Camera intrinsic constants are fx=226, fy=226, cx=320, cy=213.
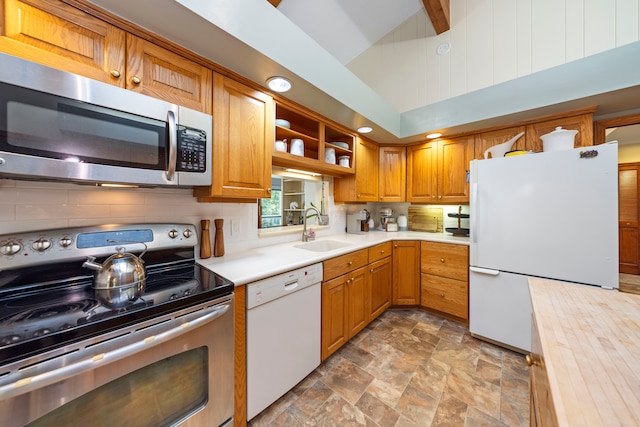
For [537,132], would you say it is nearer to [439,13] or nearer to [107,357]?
[439,13]

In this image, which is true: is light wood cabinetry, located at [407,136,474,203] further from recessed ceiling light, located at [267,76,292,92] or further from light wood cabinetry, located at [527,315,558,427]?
light wood cabinetry, located at [527,315,558,427]

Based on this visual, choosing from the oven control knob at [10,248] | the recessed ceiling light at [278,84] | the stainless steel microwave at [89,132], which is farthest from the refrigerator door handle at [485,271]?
the oven control knob at [10,248]

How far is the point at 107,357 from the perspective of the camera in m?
0.74

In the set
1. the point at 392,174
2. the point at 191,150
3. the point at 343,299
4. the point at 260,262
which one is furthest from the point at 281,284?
the point at 392,174

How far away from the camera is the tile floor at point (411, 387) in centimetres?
132

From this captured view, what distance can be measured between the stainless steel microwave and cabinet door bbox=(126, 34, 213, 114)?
110 millimetres

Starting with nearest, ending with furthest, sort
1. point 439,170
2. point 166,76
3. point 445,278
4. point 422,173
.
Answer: point 166,76 → point 445,278 → point 439,170 → point 422,173

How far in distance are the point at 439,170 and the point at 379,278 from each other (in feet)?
4.95

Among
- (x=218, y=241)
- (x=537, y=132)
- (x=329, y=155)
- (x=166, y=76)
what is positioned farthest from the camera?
(x=329, y=155)

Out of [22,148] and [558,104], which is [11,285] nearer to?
[22,148]

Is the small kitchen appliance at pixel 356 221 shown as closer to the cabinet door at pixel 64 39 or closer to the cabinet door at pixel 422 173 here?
the cabinet door at pixel 422 173

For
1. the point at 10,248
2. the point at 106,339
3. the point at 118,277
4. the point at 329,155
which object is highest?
the point at 329,155

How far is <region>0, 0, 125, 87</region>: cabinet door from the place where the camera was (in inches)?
32.6

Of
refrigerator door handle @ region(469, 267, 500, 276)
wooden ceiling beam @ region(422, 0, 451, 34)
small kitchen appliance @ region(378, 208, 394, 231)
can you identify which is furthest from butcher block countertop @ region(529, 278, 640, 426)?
wooden ceiling beam @ region(422, 0, 451, 34)
